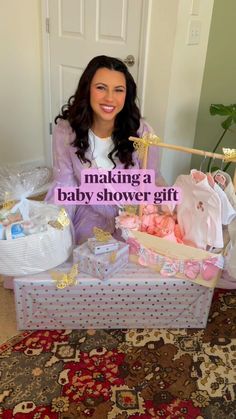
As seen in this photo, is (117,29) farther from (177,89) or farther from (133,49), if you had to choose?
(177,89)

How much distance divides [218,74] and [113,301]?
1.47 metres

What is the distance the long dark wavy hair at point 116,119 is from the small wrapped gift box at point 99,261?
0.43m

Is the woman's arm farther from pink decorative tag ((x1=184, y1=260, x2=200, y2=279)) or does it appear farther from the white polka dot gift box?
pink decorative tag ((x1=184, y1=260, x2=200, y2=279))

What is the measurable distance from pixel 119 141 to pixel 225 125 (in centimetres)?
68

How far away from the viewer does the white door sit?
2096 millimetres

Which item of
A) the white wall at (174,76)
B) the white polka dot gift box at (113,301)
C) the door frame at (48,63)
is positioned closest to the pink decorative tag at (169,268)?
the white polka dot gift box at (113,301)

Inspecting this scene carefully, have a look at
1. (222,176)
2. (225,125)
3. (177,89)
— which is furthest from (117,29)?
(222,176)

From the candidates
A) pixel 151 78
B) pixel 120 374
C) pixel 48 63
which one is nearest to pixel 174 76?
pixel 151 78

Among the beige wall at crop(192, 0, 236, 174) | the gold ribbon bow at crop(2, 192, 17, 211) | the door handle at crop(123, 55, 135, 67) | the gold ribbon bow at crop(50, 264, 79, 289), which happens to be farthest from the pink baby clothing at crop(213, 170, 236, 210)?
the door handle at crop(123, 55, 135, 67)

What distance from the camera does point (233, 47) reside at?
2.08 metres

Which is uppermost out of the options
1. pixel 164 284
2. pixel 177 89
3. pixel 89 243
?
pixel 177 89

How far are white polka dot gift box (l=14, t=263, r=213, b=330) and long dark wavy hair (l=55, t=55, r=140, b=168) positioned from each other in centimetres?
50

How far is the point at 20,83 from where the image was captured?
8.83 feet

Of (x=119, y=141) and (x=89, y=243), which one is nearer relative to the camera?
(x=89, y=243)
